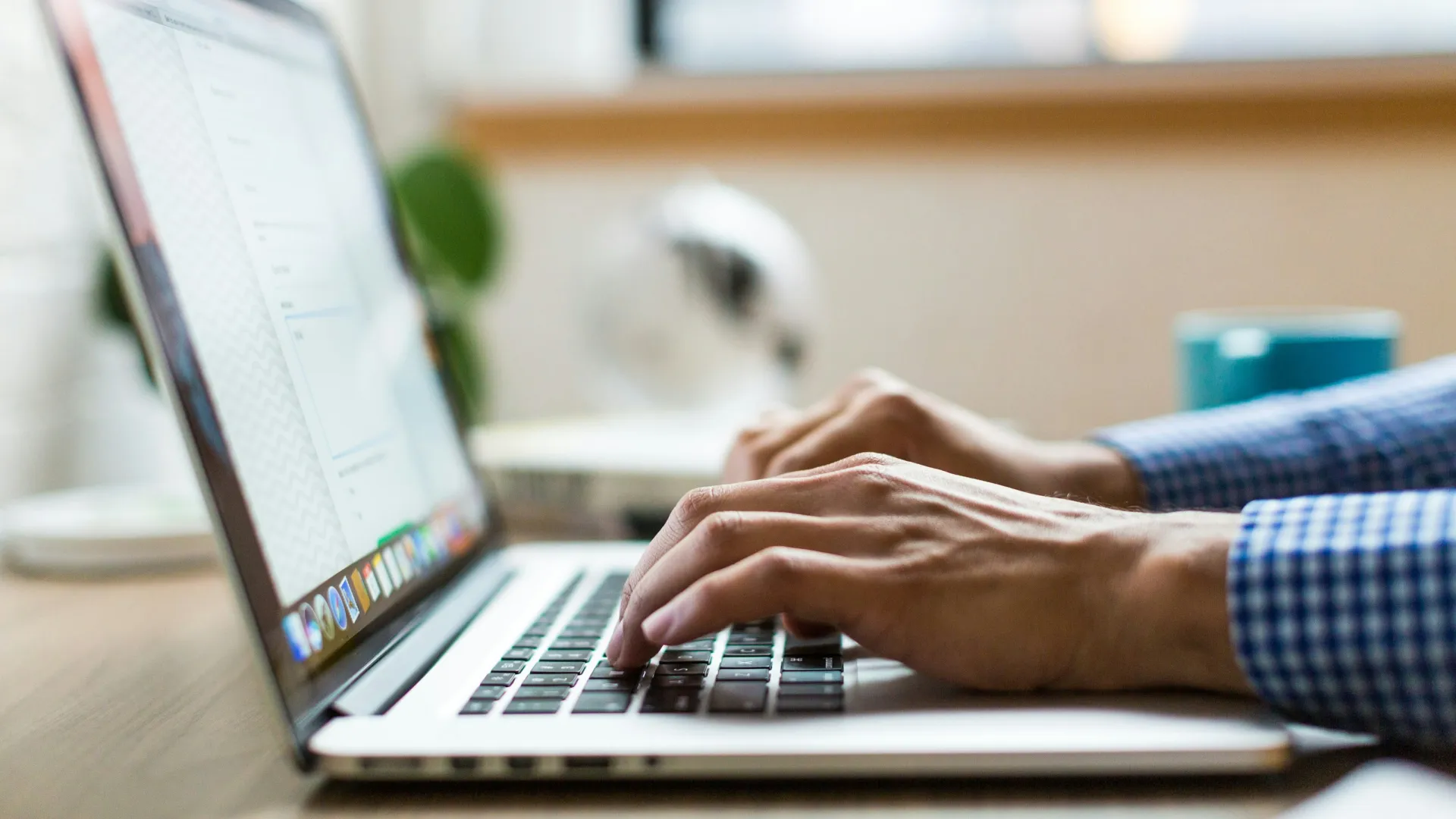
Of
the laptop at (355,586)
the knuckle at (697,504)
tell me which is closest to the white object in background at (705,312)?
the laptop at (355,586)

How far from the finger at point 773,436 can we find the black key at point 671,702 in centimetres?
23

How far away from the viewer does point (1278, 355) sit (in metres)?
0.91

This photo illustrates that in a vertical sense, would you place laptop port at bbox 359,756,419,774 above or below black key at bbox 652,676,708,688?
above

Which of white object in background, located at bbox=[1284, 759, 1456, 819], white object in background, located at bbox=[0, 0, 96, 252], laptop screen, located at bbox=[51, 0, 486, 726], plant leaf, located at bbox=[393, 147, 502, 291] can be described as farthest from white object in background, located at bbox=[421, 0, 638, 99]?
white object in background, located at bbox=[1284, 759, 1456, 819]

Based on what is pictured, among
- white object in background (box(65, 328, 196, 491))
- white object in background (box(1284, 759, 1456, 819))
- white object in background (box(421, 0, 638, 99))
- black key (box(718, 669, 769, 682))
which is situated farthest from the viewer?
white object in background (box(421, 0, 638, 99))

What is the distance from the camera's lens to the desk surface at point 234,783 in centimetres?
36

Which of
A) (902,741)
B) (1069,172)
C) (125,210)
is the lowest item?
(902,741)

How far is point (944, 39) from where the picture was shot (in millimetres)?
1710

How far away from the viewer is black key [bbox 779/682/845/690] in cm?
42

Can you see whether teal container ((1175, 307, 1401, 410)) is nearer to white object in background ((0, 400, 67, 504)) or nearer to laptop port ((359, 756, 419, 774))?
laptop port ((359, 756, 419, 774))

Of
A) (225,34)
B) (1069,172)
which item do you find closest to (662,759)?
(225,34)

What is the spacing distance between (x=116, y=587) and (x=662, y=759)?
532mm

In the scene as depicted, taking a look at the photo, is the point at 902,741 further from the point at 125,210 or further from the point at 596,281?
the point at 596,281

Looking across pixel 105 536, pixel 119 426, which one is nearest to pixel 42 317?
pixel 119 426
